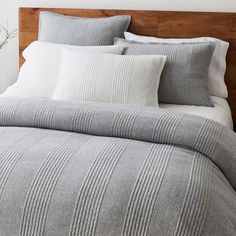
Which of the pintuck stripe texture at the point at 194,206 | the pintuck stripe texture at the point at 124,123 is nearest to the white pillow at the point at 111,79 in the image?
the pintuck stripe texture at the point at 124,123

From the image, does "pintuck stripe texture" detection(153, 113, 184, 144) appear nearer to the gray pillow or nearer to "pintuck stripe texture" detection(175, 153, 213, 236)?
"pintuck stripe texture" detection(175, 153, 213, 236)

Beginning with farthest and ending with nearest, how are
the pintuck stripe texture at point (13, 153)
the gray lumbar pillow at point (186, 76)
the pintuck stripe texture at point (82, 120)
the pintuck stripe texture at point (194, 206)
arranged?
the gray lumbar pillow at point (186, 76) → the pintuck stripe texture at point (82, 120) → the pintuck stripe texture at point (13, 153) → the pintuck stripe texture at point (194, 206)

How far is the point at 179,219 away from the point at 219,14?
1936mm

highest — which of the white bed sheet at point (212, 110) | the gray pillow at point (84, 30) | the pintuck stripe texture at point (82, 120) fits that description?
the gray pillow at point (84, 30)

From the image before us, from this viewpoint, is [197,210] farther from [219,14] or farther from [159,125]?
[219,14]

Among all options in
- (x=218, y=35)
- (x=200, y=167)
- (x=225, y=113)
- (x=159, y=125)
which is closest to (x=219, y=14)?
(x=218, y=35)

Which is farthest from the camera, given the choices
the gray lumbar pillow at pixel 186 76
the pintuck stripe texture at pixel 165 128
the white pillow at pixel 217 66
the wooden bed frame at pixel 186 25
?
the wooden bed frame at pixel 186 25

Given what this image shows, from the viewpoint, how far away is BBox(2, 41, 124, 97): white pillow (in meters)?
2.80

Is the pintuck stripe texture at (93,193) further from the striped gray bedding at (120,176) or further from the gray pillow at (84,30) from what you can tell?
the gray pillow at (84,30)

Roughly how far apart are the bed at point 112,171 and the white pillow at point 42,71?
2.25ft

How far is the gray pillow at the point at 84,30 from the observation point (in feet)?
10.2

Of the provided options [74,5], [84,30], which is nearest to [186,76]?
[84,30]

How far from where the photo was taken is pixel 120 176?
5.11ft

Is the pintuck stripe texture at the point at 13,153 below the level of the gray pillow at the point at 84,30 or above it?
below
